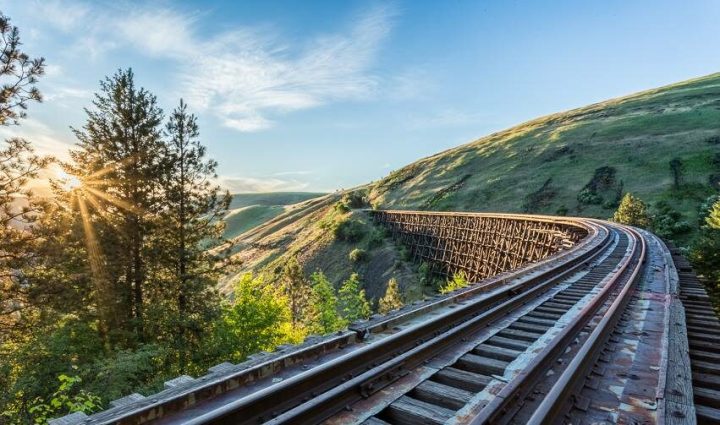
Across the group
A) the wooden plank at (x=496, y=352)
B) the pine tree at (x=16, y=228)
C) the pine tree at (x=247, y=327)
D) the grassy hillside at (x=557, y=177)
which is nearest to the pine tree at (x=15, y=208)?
the pine tree at (x=16, y=228)

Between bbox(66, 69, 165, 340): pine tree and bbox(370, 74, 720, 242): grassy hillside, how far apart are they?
4546 centimetres

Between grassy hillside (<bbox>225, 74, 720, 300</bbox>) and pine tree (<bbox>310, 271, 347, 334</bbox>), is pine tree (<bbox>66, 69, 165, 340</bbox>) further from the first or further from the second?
grassy hillside (<bbox>225, 74, 720, 300</bbox>)

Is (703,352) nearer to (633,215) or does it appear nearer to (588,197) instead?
(633,215)

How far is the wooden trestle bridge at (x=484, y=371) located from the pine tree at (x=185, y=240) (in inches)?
450

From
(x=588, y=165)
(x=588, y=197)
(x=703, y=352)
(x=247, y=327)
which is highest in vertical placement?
(x=588, y=165)

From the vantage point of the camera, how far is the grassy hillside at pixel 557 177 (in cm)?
4275

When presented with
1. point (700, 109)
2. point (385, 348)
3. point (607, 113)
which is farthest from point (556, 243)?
point (607, 113)

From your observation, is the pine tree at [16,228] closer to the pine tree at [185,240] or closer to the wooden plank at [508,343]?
the pine tree at [185,240]

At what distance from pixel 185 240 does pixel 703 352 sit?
16.2 metres

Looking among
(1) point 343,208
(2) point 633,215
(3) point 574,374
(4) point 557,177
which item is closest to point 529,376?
(3) point 574,374

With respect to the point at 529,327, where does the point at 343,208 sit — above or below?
above

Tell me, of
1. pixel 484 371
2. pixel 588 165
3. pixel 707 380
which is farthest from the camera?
pixel 588 165

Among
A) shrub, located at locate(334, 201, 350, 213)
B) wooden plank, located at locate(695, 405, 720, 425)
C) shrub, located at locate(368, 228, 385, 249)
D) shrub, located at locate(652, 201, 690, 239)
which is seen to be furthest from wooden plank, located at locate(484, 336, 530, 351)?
shrub, located at locate(334, 201, 350, 213)

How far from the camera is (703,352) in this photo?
4.64 meters
